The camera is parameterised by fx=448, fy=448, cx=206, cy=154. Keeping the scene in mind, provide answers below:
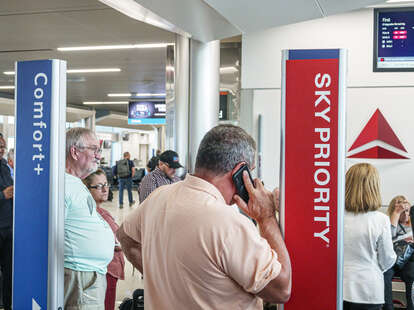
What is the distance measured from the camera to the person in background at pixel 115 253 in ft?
9.75

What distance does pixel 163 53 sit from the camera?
25.8 ft

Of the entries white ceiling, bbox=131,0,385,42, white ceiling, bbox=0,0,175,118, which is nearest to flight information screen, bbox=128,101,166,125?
white ceiling, bbox=0,0,175,118

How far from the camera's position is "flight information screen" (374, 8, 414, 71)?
396 cm

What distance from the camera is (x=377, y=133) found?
4113 millimetres

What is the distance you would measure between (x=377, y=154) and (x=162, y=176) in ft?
6.58

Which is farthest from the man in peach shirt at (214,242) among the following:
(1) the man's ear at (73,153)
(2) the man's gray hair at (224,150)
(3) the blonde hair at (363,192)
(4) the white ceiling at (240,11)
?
(4) the white ceiling at (240,11)

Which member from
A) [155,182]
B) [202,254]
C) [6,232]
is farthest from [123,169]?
[202,254]

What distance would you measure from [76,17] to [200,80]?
252 centimetres

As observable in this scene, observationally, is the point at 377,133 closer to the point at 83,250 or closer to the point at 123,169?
the point at 83,250

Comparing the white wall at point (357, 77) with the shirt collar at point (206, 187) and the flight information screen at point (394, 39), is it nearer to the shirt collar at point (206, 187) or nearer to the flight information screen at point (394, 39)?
the flight information screen at point (394, 39)

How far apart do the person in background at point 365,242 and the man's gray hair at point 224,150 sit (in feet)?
4.64

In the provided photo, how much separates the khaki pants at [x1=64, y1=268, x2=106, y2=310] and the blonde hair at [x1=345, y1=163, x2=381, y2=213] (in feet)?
4.81

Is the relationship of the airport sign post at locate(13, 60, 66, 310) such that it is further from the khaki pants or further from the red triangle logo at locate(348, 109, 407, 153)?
the red triangle logo at locate(348, 109, 407, 153)

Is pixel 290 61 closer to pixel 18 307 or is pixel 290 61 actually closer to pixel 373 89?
pixel 18 307
